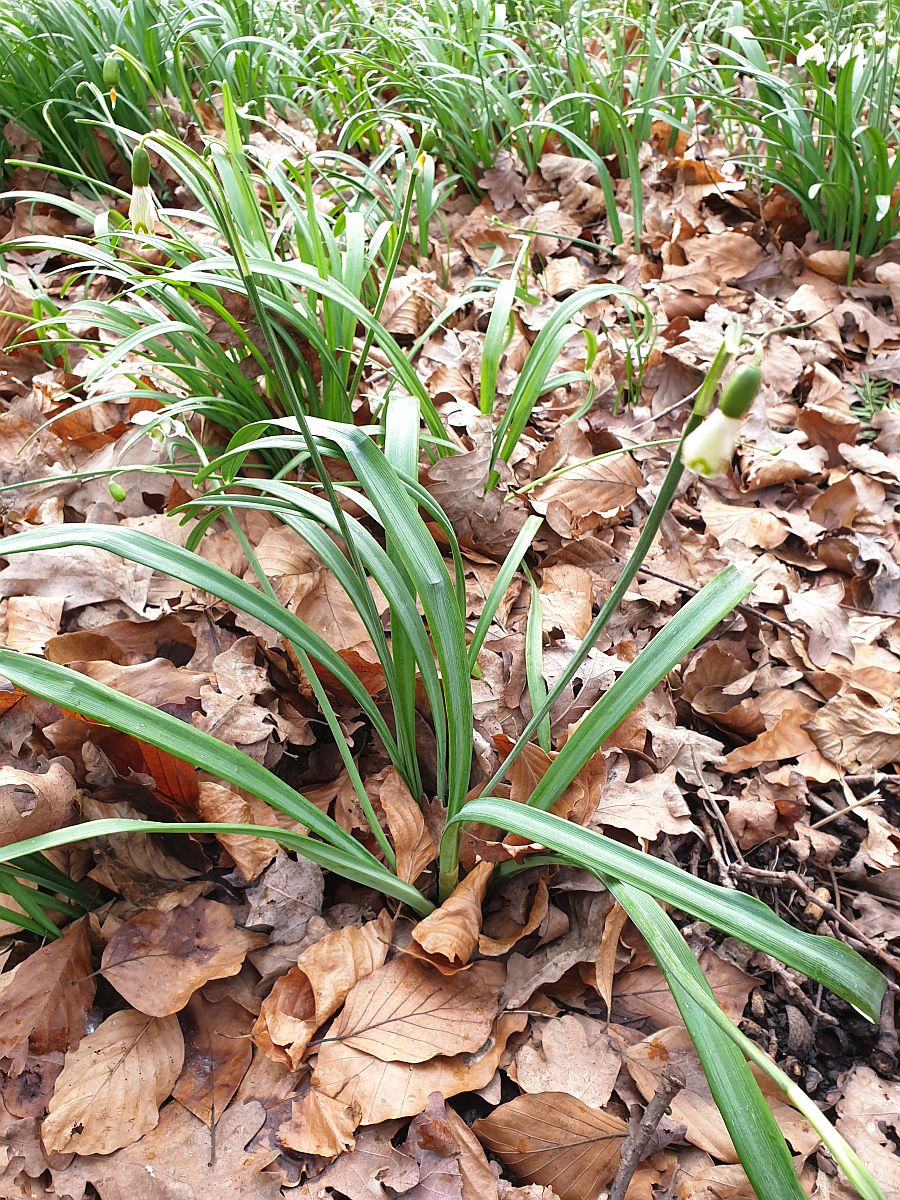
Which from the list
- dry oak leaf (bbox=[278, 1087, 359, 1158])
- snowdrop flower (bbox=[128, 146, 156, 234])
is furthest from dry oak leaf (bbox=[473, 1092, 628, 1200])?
snowdrop flower (bbox=[128, 146, 156, 234])

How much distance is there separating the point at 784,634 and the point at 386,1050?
101cm

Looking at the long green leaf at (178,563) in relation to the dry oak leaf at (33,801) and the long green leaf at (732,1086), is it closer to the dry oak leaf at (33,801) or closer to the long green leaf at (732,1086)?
the dry oak leaf at (33,801)

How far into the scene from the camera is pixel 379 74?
10.5ft

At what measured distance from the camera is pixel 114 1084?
0.99 meters

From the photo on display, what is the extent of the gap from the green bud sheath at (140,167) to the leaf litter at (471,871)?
613mm

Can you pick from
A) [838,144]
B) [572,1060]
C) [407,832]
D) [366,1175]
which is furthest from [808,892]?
[838,144]

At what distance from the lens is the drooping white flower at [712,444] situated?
1.94 ft

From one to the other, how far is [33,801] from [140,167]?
0.90 meters

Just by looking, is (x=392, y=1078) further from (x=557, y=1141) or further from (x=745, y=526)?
(x=745, y=526)

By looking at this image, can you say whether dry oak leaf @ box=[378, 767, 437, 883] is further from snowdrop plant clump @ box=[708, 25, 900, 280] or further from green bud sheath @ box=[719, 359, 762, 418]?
snowdrop plant clump @ box=[708, 25, 900, 280]

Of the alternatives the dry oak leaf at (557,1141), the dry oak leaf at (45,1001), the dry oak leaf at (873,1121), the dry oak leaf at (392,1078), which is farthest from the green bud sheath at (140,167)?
the dry oak leaf at (873,1121)

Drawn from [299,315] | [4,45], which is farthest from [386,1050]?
[4,45]

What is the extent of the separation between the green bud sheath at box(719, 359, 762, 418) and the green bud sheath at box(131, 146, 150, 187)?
896 millimetres

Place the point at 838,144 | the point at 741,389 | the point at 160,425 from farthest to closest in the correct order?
the point at 838,144, the point at 160,425, the point at 741,389
